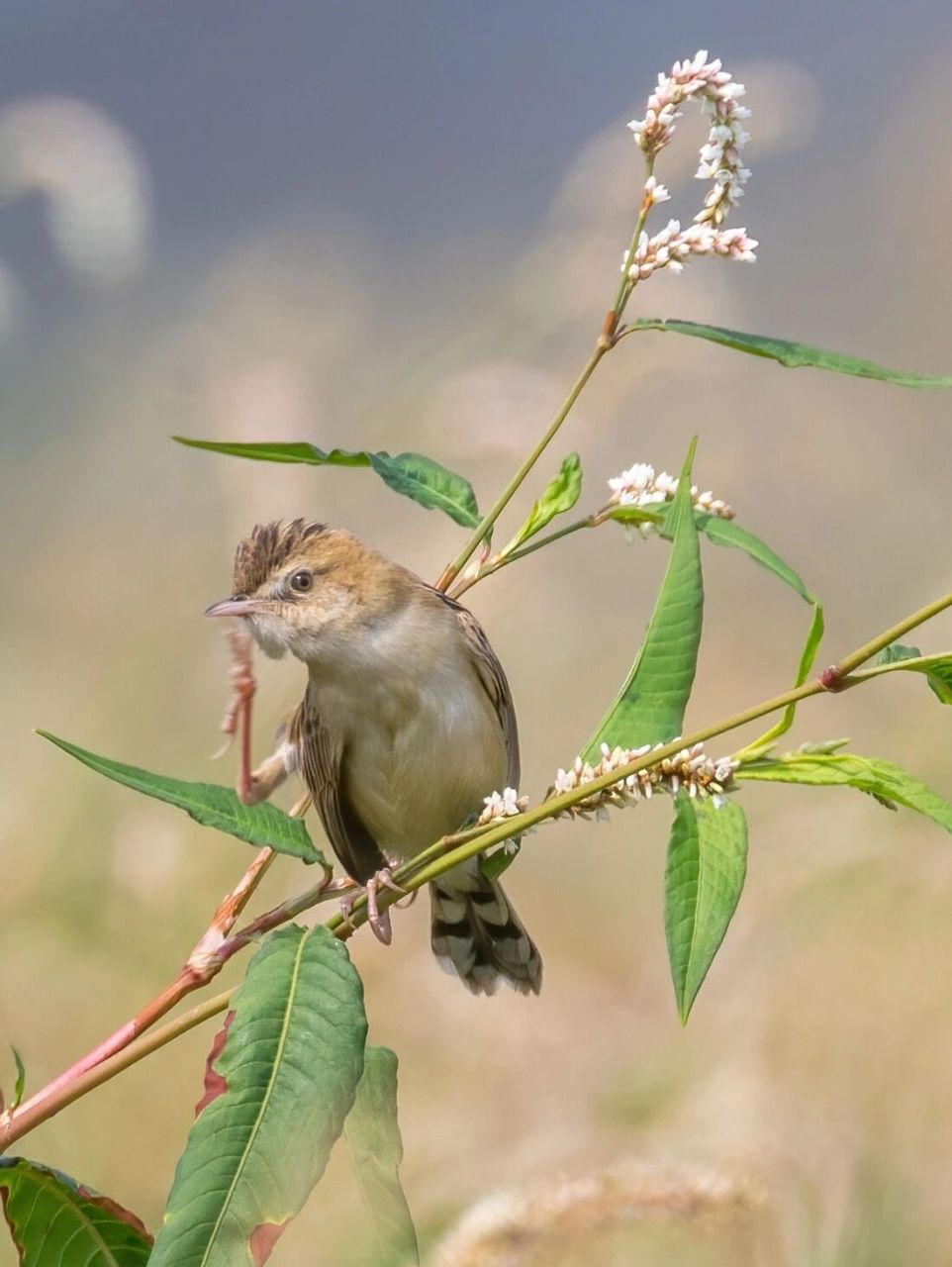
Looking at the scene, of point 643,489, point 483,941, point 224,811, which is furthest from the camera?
point 483,941

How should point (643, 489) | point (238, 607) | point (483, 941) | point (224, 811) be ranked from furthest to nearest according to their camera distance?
point (483, 941) → point (238, 607) → point (643, 489) → point (224, 811)

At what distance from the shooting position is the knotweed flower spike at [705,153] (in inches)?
33.2

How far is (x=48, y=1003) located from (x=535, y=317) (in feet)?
4.40

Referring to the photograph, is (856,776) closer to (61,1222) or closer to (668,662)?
(668,662)

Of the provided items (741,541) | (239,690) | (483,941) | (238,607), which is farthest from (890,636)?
(483,941)

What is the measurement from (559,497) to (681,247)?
24 centimetres

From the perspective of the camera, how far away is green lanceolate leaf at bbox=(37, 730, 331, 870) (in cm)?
68

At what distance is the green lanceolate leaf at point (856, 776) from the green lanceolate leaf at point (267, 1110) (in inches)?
9.5

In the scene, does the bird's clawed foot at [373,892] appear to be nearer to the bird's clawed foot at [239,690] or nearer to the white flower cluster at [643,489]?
the bird's clawed foot at [239,690]

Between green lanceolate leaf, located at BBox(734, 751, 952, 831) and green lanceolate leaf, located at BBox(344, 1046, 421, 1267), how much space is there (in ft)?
0.96

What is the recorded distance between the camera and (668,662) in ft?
2.52

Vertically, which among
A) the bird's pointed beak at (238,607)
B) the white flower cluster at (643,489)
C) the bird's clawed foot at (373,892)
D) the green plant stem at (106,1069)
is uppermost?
the bird's pointed beak at (238,607)

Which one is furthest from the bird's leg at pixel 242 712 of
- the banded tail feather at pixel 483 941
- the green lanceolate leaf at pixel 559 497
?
the banded tail feather at pixel 483 941

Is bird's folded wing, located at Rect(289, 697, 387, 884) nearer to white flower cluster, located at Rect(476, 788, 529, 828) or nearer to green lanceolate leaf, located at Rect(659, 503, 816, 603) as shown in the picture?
green lanceolate leaf, located at Rect(659, 503, 816, 603)
